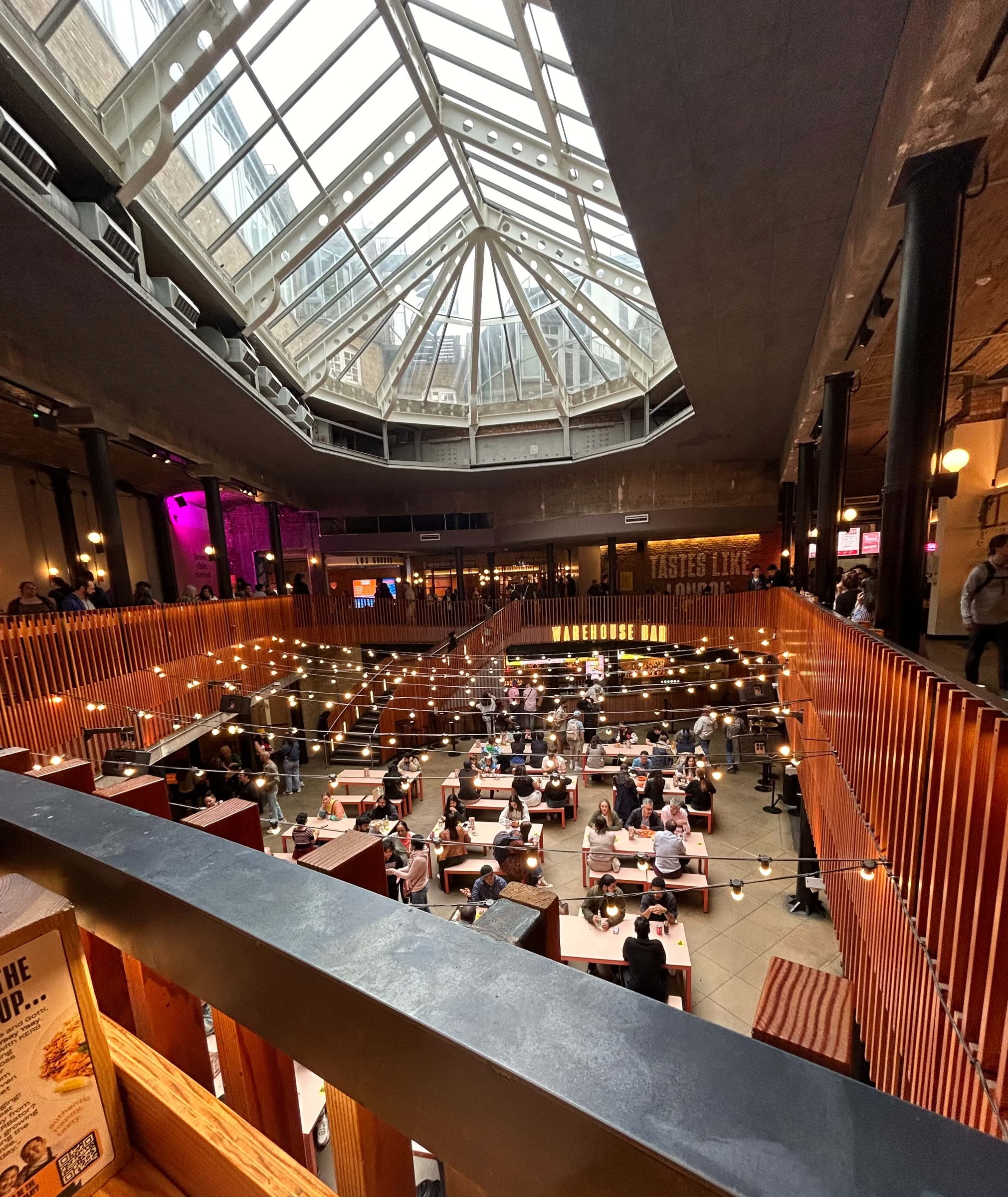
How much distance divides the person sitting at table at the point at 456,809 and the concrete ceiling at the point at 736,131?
736 centimetres

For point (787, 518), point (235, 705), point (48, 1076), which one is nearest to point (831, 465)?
point (787, 518)

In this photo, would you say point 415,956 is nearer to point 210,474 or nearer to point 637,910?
point 637,910

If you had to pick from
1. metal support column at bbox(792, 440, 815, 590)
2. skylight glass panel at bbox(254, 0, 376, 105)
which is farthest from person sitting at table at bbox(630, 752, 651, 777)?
skylight glass panel at bbox(254, 0, 376, 105)

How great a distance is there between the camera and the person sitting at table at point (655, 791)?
26.5 feet

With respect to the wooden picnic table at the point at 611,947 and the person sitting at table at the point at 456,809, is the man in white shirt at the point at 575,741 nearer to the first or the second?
the person sitting at table at the point at 456,809

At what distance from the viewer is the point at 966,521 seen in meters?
8.74

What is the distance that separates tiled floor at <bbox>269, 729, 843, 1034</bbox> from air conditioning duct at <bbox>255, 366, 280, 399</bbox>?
8.05 metres

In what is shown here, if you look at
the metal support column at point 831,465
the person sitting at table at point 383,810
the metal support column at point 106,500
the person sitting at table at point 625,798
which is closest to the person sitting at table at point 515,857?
the person sitting at table at point 625,798

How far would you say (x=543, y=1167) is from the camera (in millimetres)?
423

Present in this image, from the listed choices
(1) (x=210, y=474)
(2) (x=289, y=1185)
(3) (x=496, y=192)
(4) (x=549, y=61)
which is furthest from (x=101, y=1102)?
(1) (x=210, y=474)

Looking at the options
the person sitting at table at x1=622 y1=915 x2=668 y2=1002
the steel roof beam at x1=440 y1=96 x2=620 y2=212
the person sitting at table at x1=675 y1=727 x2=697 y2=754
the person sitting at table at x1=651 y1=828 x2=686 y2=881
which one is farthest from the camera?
the person sitting at table at x1=675 y1=727 x2=697 y2=754

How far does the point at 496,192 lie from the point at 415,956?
12096 mm

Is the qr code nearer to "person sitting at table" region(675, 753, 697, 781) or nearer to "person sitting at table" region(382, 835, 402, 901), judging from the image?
"person sitting at table" region(382, 835, 402, 901)

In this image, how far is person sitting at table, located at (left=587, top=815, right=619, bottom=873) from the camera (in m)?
6.71
